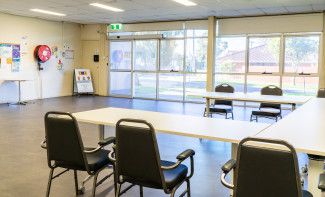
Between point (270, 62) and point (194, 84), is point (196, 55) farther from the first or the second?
point (270, 62)

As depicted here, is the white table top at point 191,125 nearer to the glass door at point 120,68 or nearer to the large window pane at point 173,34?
the large window pane at point 173,34

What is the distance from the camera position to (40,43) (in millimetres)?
10742

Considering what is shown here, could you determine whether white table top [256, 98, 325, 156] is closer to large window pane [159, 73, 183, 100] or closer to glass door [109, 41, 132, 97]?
large window pane [159, 73, 183, 100]

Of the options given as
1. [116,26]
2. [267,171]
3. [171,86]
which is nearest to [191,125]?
[267,171]

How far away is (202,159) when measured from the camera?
4414 mm

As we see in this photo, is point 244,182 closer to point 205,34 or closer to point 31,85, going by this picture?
point 205,34

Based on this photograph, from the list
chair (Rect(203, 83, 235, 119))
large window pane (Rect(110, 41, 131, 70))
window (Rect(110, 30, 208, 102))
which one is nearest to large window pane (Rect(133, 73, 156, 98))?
window (Rect(110, 30, 208, 102))

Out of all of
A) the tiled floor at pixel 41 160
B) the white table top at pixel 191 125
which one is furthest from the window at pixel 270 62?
the white table top at pixel 191 125

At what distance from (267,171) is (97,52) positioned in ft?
36.8

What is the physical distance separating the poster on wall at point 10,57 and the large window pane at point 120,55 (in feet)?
11.1

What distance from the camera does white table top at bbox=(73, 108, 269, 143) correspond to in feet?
8.46

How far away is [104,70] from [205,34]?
4.16 metres

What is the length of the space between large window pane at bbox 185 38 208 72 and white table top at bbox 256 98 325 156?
696cm

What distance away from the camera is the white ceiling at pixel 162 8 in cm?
766
